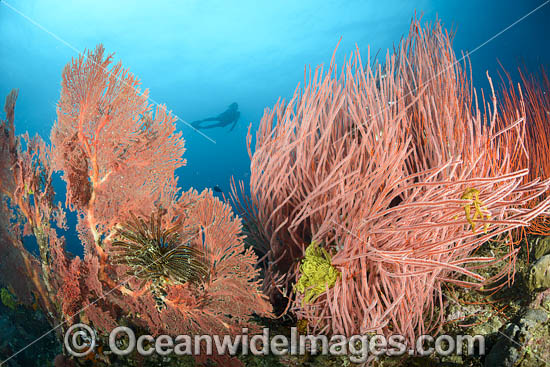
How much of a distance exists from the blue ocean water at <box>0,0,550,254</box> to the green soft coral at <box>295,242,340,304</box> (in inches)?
982

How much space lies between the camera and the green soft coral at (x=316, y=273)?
1681 millimetres

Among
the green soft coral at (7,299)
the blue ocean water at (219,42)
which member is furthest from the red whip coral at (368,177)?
the blue ocean water at (219,42)

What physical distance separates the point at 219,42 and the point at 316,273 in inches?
1661

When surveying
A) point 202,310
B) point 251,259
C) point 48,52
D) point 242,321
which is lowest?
point 242,321

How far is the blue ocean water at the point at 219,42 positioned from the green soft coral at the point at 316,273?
24941 millimetres

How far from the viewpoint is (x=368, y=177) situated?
1558 mm

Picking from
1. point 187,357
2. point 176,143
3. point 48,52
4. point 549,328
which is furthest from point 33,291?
point 48,52

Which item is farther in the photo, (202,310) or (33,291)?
(33,291)

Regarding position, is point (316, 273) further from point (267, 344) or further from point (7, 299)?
point (7, 299)

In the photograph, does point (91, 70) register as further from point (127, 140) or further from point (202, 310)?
point (202, 310)

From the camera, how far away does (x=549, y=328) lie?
167cm

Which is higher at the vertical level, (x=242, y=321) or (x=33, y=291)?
(x=33, y=291)

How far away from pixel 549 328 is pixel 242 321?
197 cm

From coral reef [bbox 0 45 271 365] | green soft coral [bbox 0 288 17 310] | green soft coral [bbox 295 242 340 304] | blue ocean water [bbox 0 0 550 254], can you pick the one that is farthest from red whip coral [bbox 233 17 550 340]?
blue ocean water [bbox 0 0 550 254]
